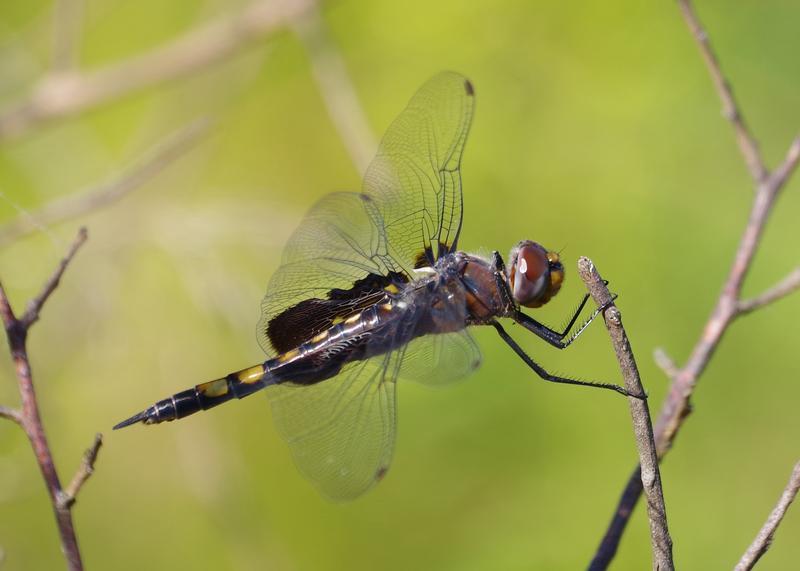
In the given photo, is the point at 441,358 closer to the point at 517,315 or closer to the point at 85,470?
the point at 517,315

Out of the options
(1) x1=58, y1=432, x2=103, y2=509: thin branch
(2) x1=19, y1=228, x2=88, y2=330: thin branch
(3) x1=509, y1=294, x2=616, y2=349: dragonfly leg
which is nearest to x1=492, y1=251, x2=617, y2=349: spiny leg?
(3) x1=509, y1=294, x2=616, y2=349: dragonfly leg

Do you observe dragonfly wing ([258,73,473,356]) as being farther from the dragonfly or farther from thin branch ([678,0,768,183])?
thin branch ([678,0,768,183])

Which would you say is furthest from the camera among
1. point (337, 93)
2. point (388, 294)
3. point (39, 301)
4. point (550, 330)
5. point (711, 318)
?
point (337, 93)

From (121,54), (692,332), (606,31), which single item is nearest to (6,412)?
(692,332)

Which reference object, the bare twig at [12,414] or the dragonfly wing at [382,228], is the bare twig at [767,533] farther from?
the dragonfly wing at [382,228]

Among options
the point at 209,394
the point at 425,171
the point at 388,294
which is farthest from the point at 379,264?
the point at 209,394
